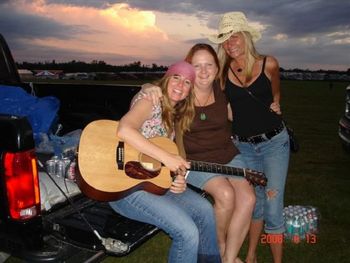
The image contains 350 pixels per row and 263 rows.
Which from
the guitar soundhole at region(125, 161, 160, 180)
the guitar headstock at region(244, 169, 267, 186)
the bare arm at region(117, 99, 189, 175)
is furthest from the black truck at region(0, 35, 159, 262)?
the guitar headstock at region(244, 169, 267, 186)

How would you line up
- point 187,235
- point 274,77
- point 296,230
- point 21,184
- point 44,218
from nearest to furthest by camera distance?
1. point 21,184
2. point 44,218
3. point 187,235
4. point 274,77
5. point 296,230

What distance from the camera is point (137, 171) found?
2.77 meters

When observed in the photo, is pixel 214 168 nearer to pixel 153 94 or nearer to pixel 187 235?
pixel 187 235

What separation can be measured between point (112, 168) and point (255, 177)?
4.16 feet

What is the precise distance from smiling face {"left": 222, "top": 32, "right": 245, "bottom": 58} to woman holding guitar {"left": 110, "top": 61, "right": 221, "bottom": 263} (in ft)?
1.83

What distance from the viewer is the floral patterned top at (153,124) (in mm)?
2977

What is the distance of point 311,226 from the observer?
15.2 feet

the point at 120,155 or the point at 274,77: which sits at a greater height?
the point at 274,77

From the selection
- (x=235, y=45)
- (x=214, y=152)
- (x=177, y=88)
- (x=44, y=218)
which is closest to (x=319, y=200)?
(x=214, y=152)

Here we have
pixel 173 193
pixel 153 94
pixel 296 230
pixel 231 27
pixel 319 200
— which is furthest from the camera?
pixel 319 200

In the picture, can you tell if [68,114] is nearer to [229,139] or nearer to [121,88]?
[121,88]

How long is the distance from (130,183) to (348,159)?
7.36m

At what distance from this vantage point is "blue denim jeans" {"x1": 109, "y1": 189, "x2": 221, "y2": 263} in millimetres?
2646

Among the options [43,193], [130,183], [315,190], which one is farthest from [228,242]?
[315,190]
